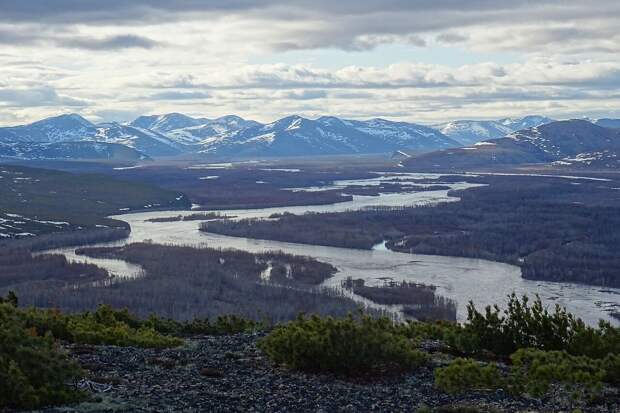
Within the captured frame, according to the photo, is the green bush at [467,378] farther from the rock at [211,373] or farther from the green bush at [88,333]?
the green bush at [88,333]

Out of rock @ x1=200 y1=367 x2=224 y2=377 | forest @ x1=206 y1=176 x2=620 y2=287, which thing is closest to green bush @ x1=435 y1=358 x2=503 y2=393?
rock @ x1=200 y1=367 x2=224 y2=377

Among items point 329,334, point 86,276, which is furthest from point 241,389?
point 86,276

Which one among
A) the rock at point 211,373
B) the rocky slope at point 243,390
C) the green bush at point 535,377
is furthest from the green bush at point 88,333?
the green bush at point 535,377

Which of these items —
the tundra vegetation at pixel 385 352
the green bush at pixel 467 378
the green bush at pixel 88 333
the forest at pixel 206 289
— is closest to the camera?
the tundra vegetation at pixel 385 352

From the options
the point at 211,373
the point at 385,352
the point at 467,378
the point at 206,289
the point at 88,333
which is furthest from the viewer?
the point at 206,289

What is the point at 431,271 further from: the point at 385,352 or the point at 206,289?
the point at 385,352

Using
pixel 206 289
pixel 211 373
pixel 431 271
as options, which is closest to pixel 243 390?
pixel 211 373

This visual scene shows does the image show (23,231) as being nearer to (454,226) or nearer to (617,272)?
(454,226)
